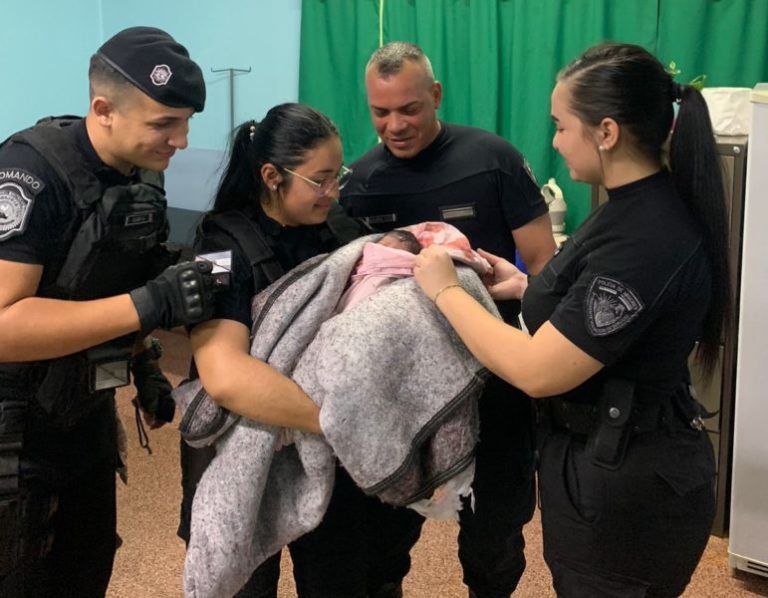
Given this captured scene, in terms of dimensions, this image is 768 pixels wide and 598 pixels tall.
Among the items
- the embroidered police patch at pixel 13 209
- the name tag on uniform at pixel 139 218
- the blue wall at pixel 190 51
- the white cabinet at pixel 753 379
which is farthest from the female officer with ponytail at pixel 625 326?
the blue wall at pixel 190 51

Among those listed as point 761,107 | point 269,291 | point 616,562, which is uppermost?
point 761,107

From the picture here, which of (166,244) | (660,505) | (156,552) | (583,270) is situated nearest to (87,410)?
(166,244)

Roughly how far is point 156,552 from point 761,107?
2.26 metres

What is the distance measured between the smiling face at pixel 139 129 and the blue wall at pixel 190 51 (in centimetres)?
267

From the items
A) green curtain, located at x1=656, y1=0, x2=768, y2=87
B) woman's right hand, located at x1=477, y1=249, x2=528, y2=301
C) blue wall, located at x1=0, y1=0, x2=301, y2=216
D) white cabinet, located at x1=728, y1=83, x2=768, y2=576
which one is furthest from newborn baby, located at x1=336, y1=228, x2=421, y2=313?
blue wall, located at x1=0, y1=0, x2=301, y2=216

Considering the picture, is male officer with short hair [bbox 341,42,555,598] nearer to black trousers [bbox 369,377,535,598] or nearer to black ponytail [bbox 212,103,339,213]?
black trousers [bbox 369,377,535,598]

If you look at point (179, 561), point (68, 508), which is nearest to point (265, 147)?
point (68, 508)

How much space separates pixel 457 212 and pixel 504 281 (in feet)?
0.80

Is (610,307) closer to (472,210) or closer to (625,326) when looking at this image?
(625,326)

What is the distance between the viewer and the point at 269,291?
1.46 metres

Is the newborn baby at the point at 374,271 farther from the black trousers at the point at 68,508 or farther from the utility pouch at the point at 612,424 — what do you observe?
the black trousers at the point at 68,508

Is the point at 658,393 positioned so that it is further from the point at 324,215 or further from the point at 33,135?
the point at 33,135

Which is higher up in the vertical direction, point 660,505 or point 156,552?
point 660,505

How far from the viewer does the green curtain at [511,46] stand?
2.88 m
